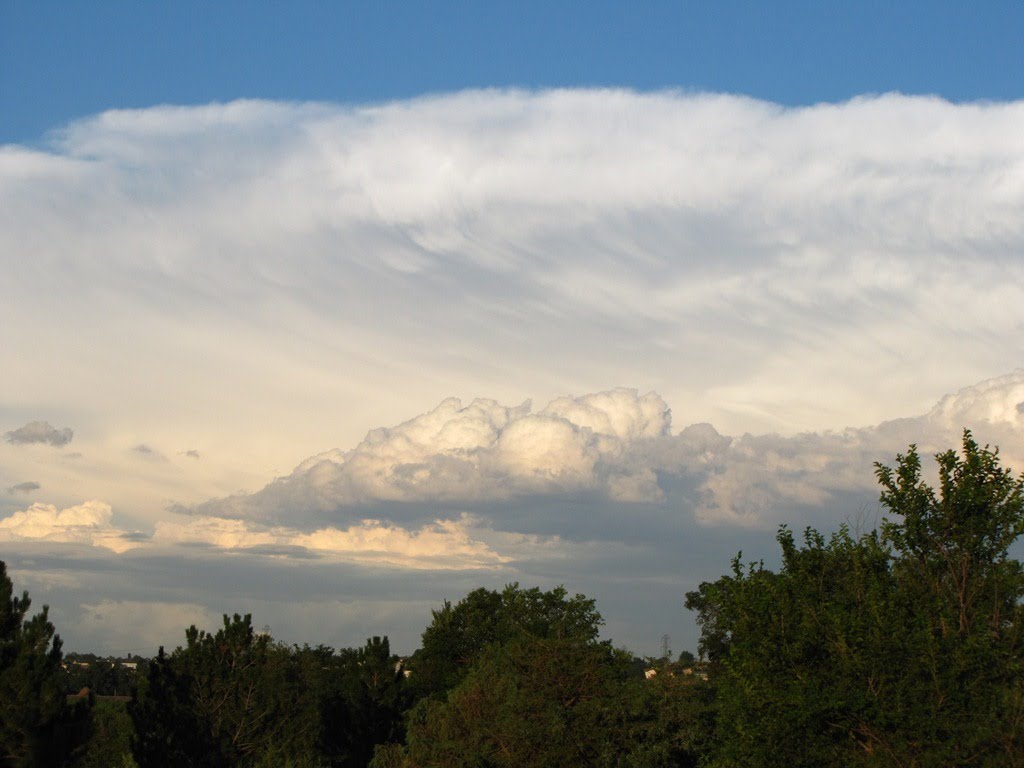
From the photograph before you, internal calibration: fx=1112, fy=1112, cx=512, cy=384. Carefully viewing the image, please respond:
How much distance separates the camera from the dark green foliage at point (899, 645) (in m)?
29.2

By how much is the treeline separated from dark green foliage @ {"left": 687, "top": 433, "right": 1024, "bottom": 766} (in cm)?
6

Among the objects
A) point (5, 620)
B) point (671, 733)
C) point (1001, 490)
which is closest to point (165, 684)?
point (5, 620)

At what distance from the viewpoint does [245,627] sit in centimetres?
6369

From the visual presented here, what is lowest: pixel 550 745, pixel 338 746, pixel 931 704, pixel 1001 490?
pixel 338 746

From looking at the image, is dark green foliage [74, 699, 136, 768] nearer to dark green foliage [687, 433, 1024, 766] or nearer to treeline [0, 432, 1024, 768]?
treeline [0, 432, 1024, 768]

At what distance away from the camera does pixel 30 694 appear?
4616cm

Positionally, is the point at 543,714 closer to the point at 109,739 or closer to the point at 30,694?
the point at 30,694

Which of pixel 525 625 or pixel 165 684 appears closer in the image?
pixel 165 684

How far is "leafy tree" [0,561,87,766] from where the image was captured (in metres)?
45.9

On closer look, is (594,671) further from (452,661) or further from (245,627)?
(452,661)

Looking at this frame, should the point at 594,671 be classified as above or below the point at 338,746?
above

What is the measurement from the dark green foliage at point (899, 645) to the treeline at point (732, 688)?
56mm

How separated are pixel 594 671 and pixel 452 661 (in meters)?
53.6

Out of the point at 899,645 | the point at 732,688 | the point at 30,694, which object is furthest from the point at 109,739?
the point at 899,645
